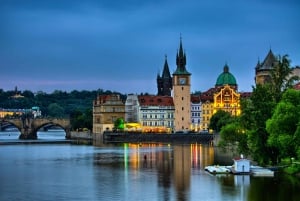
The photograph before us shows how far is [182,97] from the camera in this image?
17788cm

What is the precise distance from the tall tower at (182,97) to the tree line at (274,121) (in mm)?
86965

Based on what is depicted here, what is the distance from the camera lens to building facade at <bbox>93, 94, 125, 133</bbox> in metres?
187

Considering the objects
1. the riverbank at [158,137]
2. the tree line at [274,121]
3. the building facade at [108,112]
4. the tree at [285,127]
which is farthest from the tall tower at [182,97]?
the tree at [285,127]

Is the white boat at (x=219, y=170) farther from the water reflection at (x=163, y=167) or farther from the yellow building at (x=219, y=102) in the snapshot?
the yellow building at (x=219, y=102)

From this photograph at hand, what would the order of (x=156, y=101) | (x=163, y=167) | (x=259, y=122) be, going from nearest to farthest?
(x=259, y=122)
(x=163, y=167)
(x=156, y=101)

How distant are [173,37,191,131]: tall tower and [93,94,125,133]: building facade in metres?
18.5

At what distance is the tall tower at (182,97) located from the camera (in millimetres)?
176375

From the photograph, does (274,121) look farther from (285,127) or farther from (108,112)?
(108,112)

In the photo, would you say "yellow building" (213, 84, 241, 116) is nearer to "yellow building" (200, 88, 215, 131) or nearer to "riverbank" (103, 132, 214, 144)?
"yellow building" (200, 88, 215, 131)

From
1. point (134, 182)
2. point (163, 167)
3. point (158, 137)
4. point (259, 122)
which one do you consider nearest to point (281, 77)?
point (259, 122)

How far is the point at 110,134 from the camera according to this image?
16950 cm

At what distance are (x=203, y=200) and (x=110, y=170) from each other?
27.6 meters

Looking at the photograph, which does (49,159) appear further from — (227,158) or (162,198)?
(162,198)

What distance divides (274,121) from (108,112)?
122m
